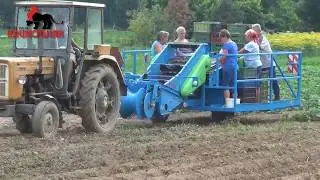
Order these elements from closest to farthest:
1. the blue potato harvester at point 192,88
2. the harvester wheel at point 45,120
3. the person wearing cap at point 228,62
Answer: the harvester wheel at point 45,120, the blue potato harvester at point 192,88, the person wearing cap at point 228,62

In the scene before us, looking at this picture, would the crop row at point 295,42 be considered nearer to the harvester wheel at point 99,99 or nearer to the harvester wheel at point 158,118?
the harvester wheel at point 158,118

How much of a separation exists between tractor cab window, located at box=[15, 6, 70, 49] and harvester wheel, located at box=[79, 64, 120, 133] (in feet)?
2.34

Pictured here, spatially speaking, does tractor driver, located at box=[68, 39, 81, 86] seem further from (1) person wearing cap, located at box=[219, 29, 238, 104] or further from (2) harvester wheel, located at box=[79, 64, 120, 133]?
(1) person wearing cap, located at box=[219, 29, 238, 104]

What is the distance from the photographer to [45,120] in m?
11.0

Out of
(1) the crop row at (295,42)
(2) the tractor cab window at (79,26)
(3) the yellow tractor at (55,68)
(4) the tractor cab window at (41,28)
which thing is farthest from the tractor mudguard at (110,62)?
(1) the crop row at (295,42)

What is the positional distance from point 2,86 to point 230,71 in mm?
4594

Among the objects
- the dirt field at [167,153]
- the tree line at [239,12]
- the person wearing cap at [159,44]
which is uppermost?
the tree line at [239,12]

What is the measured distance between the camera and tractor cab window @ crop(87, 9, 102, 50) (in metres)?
12.1

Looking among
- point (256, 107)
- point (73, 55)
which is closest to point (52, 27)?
point (73, 55)

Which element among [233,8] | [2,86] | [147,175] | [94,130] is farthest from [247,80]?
[233,8]

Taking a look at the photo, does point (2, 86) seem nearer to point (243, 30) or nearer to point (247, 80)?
point (247, 80)

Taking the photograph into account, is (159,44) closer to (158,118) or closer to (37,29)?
(158,118)

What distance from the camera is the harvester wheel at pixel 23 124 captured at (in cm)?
1160

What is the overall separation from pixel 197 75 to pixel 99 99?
234cm
